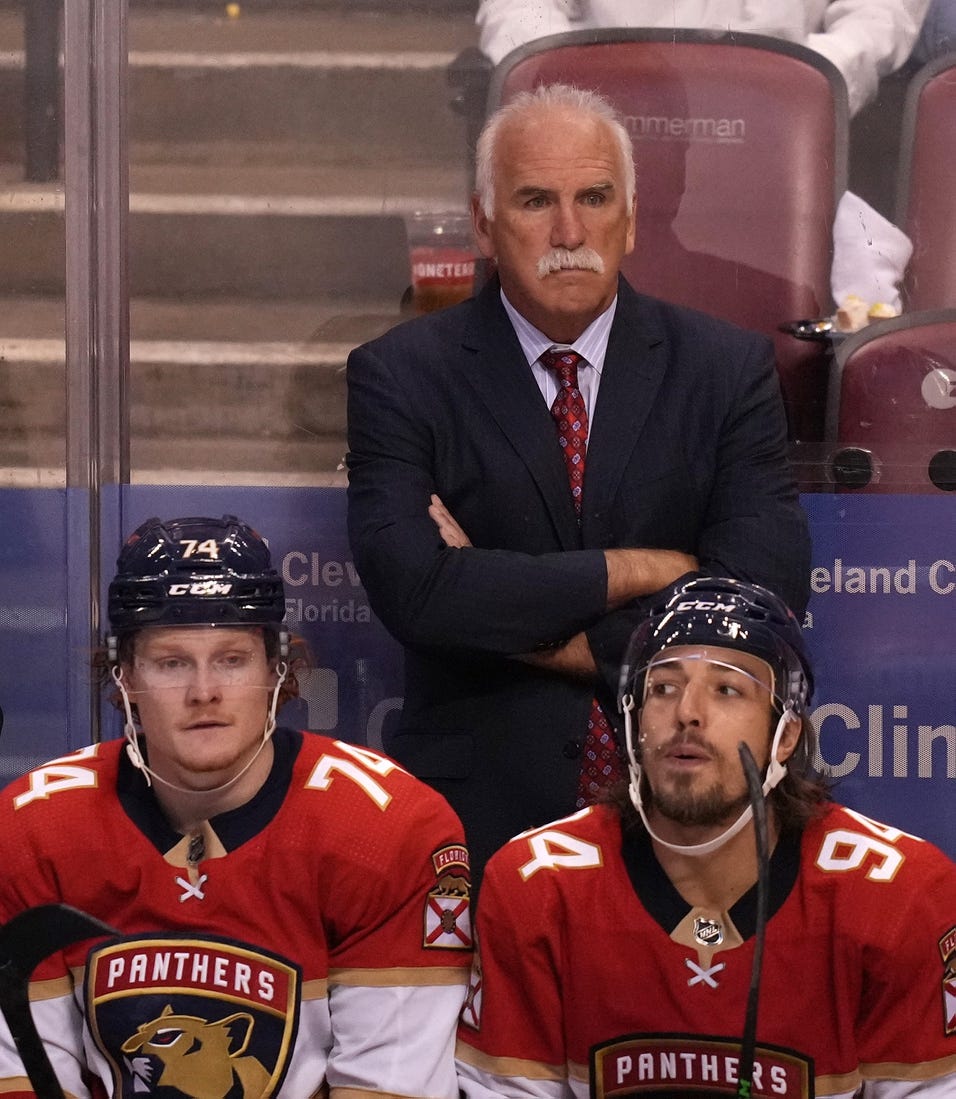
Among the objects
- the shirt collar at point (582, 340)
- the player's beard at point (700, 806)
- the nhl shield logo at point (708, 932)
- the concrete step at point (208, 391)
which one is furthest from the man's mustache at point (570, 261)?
the nhl shield logo at point (708, 932)

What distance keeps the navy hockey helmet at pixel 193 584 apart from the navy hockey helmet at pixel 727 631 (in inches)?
19.2

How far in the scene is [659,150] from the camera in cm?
328

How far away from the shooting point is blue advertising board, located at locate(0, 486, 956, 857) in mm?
3180

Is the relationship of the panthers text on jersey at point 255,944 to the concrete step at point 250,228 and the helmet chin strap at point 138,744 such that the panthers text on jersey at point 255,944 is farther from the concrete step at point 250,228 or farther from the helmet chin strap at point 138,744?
the concrete step at point 250,228

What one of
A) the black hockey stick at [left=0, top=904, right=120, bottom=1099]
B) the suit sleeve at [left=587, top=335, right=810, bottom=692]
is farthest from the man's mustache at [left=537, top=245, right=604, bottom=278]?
the black hockey stick at [left=0, top=904, right=120, bottom=1099]

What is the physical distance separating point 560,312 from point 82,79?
106 centimetres

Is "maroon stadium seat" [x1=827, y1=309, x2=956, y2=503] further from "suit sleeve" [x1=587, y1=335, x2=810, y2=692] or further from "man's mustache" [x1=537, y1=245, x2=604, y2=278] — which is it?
"man's mustache" [x1=537, y1=245, x2=604, y2=278]

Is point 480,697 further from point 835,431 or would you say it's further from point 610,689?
point 835,431

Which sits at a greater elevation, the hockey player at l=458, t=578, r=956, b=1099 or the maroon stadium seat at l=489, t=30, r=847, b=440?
the maroon stadium seat at l=489, t=30, r=847, b=440

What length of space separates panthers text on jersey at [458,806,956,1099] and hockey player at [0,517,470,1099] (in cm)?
10

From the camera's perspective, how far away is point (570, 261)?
9.47 ft

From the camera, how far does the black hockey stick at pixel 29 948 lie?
6.17 ft

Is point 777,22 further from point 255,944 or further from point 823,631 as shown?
point 255,944

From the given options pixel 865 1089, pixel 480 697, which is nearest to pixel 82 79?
pixel 480 697
